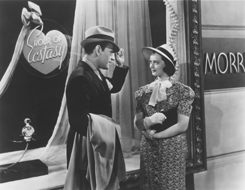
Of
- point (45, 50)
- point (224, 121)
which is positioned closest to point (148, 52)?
point (45, 50)

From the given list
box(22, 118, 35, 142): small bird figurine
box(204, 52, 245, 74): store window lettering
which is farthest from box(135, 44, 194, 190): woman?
box(204, 52, 245, 74): store window lettering

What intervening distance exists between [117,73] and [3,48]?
29.5 inches

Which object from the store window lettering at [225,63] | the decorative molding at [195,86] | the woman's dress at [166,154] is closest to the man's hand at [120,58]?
the woman's dress at [166,154]

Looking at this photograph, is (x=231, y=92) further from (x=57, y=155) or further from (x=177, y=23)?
(x=57, y=155)

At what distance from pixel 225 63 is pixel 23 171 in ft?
7.02

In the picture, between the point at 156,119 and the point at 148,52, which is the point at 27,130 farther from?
the point at 148,52

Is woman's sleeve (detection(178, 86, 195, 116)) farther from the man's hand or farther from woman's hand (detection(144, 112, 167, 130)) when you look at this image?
the man's hand

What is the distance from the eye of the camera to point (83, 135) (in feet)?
5.85

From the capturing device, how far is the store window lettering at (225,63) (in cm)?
274

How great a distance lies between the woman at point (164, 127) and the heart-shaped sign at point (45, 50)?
63 cm

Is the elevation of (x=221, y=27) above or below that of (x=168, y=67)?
above

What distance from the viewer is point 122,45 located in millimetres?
2066

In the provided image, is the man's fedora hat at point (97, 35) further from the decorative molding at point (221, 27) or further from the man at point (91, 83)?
the decorative molding at point (221, 27)

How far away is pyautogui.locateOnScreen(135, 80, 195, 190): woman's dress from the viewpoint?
6.25 ft
